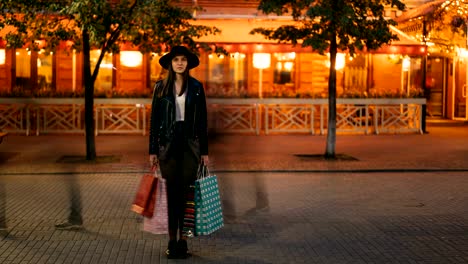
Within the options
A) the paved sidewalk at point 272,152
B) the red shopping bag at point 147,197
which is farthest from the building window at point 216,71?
the red shopping bag at point 147,197

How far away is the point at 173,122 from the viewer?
22.5 feet

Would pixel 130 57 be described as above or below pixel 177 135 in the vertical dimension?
above

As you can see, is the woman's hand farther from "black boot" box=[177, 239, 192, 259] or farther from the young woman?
"black boot" box=[177, 239, 192, 259]

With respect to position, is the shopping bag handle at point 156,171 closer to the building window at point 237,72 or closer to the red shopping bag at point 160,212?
the red shopping bag at point 160,212

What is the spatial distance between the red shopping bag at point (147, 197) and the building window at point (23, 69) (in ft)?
64.3

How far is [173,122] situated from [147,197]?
749 mm

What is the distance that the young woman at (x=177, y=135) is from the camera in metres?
6.86

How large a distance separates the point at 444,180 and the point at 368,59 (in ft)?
48.2

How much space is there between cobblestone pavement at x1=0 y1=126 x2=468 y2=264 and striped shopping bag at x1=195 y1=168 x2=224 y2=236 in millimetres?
367

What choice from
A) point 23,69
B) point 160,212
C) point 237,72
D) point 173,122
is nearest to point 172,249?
point 160,212

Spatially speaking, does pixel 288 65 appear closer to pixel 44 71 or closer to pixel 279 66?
pixel 279 66

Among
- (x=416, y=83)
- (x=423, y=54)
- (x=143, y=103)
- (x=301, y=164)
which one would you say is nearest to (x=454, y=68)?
(x=416, y=83)

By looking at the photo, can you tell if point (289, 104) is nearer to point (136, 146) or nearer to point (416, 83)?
point (136, 146)

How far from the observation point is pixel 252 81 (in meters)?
26.1
